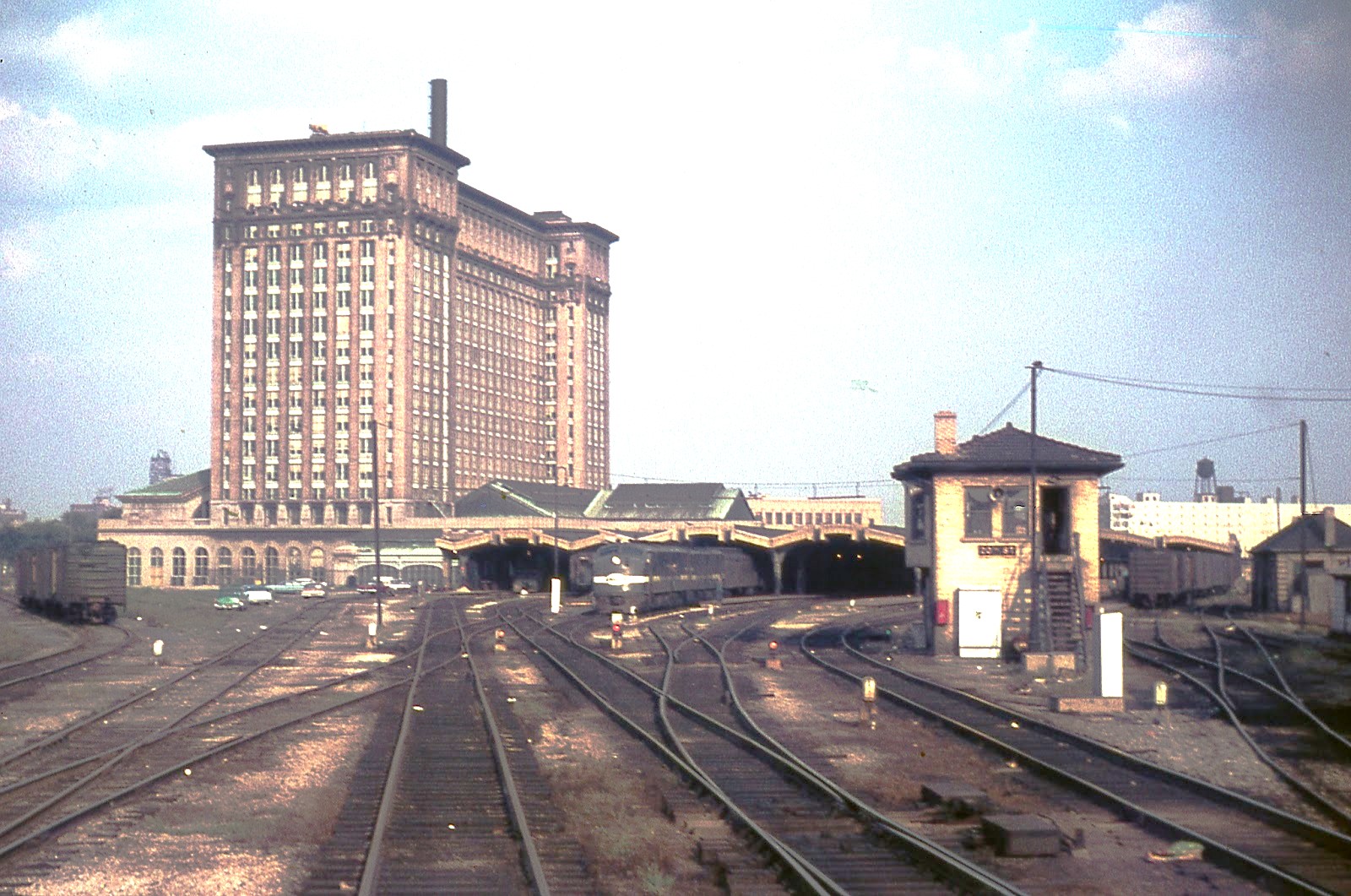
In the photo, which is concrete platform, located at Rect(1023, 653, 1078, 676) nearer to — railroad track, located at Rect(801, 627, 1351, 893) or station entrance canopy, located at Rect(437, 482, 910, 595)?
railroad track, located at Rect(801, 627, 1351, 893)

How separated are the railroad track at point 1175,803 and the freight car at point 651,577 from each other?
37.9 meters

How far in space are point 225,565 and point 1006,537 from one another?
436 feet

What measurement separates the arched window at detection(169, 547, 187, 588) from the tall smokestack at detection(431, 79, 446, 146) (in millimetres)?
57821

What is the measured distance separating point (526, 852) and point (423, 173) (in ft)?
509

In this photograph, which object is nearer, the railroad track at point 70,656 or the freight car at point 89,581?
the railroad track at point 70,656

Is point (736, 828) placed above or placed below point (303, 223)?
below

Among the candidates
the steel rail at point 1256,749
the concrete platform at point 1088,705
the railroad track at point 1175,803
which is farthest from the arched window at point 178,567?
the concrete platform at point 1088,705

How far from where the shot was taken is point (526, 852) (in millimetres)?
15977

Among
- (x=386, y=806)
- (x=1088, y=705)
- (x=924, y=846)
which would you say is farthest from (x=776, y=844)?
(x=1088, y=705)

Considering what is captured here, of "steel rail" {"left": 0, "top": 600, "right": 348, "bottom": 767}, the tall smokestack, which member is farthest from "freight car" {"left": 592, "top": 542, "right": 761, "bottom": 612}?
the tall smokestack

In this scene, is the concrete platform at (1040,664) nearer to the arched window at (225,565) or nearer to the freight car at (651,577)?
the freight car at (651,577)

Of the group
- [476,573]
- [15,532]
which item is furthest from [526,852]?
[15,532]

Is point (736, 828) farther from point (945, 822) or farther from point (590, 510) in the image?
point (590, 510)

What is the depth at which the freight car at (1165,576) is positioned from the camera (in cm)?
7794
